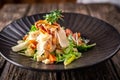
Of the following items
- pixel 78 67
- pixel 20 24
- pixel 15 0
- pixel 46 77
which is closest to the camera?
pixel 78 67

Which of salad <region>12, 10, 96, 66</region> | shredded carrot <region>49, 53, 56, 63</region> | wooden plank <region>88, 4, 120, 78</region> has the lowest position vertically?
shredded carrot <region>49, 53, 56, 63</region>

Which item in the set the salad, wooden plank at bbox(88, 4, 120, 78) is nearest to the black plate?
the salad

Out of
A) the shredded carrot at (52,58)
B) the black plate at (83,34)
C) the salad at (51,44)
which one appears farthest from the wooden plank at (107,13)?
the shredded carrot at (52,58)

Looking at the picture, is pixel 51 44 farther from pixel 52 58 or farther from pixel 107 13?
pixel 107 13

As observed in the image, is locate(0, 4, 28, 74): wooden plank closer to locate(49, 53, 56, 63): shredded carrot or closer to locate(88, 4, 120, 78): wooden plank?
locate(88, 4, 120, 78): wooden plank

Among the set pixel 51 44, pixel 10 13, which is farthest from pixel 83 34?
pixel 10 13

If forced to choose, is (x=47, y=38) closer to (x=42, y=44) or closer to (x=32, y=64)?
(x=42, y=44)

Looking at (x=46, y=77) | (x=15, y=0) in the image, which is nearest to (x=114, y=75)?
(x=46, y=77)
